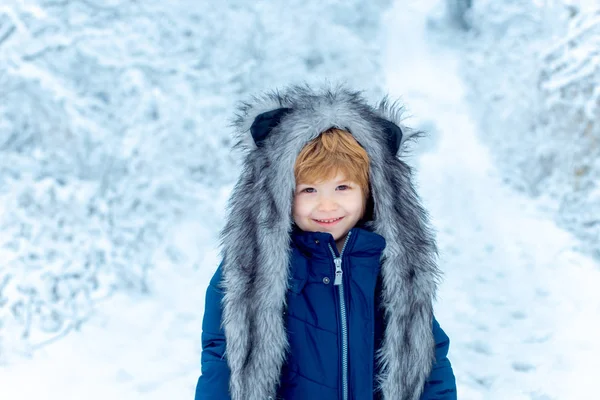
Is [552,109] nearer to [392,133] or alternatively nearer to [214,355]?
[392,133]

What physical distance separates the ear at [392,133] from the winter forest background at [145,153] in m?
0.79

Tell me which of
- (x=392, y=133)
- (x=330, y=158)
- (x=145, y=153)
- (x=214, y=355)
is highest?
(x=145, y=153)

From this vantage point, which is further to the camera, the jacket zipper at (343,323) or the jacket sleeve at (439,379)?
the jacket sleeve at (439,379)

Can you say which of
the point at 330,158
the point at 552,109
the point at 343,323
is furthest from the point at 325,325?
the point at 552,109

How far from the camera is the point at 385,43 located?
65.0 feet

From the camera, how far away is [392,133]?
218 cm

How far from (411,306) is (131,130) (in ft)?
15.3

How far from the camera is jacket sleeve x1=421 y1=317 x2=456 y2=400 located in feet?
7.11

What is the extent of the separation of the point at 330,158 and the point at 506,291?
3720 mm

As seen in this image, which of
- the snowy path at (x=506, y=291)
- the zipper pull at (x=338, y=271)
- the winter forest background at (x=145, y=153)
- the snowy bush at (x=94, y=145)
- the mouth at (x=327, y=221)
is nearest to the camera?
the zipper pull at (x=338, y=271)

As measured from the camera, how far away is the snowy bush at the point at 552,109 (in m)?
7.02

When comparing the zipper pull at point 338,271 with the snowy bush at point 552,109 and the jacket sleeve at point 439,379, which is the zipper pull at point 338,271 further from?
the snowy bush at point 552,109

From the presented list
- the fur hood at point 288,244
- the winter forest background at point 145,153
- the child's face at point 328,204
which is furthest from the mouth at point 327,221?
the winter forest background at point 145,153

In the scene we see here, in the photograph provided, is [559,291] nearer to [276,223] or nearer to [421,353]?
[421,353]
